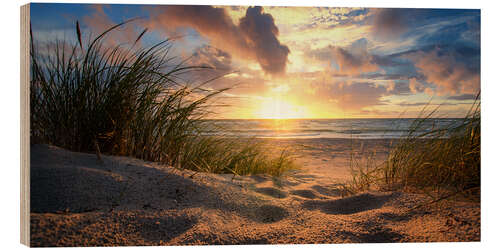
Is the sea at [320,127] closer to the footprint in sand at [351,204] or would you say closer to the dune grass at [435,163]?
the dune grass at [435,163]

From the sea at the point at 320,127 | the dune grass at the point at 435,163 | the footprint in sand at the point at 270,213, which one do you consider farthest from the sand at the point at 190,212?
the sea at the point at 320,127

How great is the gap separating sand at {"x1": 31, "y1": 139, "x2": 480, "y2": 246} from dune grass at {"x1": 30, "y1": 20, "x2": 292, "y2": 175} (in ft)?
0.49

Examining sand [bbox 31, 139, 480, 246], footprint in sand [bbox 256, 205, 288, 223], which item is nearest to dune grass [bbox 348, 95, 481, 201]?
sand [bbox 31, 139, 480, 246]

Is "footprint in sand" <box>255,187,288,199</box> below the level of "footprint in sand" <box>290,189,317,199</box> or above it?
above

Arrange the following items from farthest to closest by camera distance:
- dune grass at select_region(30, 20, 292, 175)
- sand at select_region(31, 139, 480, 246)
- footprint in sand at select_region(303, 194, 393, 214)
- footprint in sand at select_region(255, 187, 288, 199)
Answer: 1. footprint in sand at select_region(255, 187, 288, 199)
2. footprint in sand at select_region(303, 194, 393, 214)
3. dune grass at select_region(30, 20, 292, 175)
4. sand at select_region(31, 139, 480, 246)

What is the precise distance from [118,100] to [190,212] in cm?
90

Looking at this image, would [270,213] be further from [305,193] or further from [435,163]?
[435,163]

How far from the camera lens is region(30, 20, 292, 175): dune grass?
191 centimetres

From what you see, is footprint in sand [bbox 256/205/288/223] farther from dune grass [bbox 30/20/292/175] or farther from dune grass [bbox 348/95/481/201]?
dune grass [bbox 348/95/481/201]

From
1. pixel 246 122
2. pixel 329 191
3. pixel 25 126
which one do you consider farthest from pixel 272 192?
pixel 25 126

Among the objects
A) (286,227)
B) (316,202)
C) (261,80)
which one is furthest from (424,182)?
(261,80)

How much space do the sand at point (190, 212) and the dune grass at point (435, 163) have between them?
14 centimetres

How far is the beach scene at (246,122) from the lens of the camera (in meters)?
1.73

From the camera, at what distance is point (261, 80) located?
239cm
